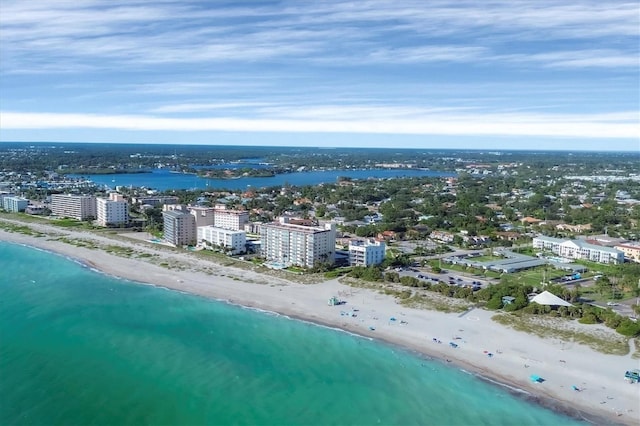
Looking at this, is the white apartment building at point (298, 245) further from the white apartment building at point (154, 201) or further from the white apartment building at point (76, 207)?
the white apartment building at point (154, 201)

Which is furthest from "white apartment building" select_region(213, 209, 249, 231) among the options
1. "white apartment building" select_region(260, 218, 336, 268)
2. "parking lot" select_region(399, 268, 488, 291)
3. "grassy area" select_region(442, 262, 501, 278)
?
"grassy area" select_region(442, 262, 501, 278)

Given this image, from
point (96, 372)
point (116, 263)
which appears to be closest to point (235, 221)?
point (116, 263)

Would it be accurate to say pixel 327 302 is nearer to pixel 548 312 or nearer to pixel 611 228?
pixel 548 312

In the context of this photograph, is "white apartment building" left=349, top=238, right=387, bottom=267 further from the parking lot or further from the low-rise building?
the low-rise building

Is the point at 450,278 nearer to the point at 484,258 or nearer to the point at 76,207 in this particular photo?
the point at 484,258

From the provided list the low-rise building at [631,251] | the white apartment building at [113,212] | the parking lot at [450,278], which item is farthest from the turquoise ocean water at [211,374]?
the white apartment building at [113,212]
